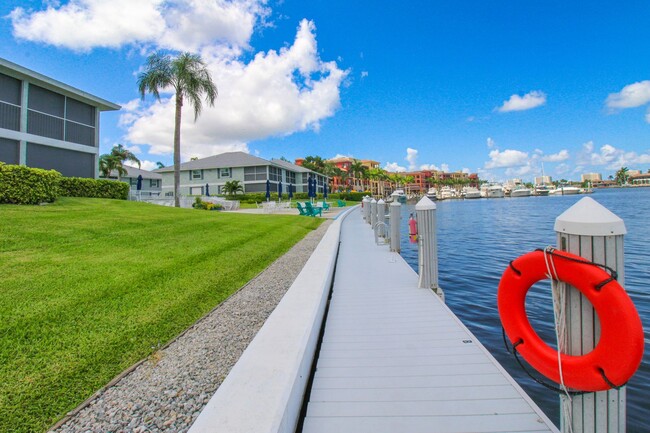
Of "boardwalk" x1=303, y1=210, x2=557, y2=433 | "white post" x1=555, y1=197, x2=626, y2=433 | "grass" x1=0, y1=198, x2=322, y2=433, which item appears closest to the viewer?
"white post" x1=555, y1=197, x2=626, y2=433

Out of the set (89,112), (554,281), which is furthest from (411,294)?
(89,112)

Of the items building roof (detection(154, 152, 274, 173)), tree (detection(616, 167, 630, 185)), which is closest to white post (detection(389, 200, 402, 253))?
building roof (detection(154, 152, 274, 173))

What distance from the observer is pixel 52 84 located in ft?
58.1

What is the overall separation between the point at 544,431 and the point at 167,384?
2952 millimetres

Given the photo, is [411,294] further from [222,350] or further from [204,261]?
[204,261]

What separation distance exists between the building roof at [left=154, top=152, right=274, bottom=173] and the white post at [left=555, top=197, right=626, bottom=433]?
151 ft

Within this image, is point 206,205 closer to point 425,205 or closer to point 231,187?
point 231,187

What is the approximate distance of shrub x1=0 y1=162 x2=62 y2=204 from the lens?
11164 millimetres

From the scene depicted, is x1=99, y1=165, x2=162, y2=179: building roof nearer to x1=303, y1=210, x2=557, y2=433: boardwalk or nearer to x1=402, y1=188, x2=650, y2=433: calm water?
x1=402, y1=188, x2=650, y2=433: calm water

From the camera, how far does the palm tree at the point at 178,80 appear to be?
2180 centimetres

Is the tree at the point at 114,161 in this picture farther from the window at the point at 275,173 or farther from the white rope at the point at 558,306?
the white rope at the point at 558,306

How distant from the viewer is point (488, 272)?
914 centimetres

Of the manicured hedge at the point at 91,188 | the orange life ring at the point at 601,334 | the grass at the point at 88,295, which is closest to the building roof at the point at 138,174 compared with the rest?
the manicured hedge at the point at 91,188

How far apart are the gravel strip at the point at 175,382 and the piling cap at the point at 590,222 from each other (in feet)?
9.29
